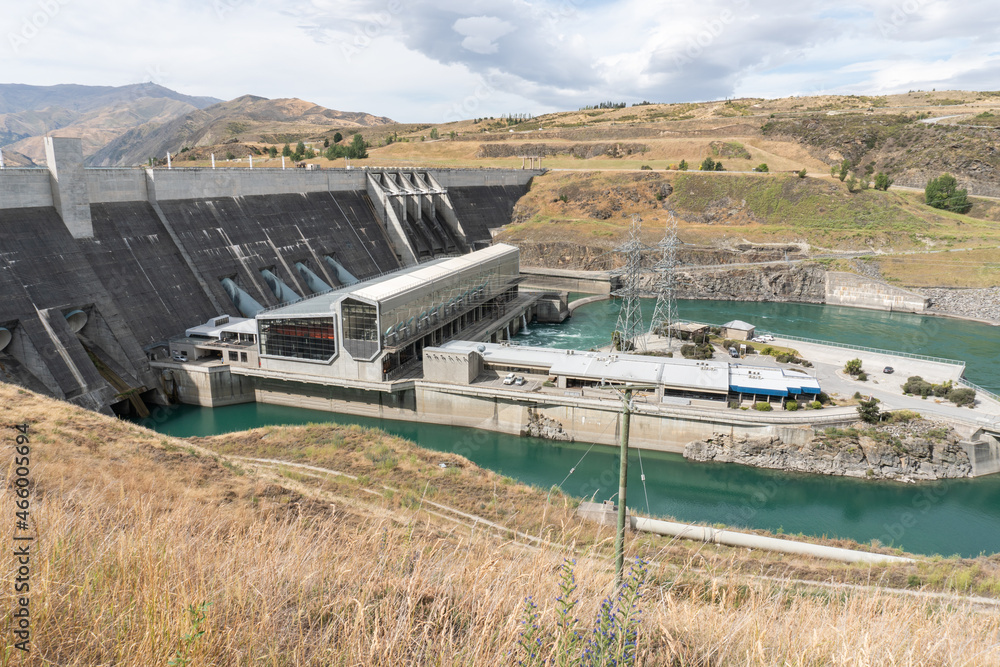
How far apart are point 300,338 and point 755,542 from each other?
28.6 meters

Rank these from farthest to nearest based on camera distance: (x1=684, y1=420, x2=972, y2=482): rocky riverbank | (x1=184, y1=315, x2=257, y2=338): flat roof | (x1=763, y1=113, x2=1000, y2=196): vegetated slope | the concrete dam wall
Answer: (x1=763, y1=113, x2=1000, y2=196): vegetated slope < (x1=184, y1=315, x2=257, y2=338): flat roof < the concrete dam wall < (x1=684, y1=420, x2=972, y2=482): rocky riverbank

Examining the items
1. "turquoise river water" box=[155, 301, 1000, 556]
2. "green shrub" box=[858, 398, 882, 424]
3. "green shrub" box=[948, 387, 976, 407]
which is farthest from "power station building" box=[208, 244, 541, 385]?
"green shrub" box=[948, 387, 976, 407]

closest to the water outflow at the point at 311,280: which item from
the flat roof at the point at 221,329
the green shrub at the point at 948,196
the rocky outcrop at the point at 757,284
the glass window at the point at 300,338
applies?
the flat roof at the point at 221,329

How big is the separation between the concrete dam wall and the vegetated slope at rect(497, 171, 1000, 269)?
24622 mm

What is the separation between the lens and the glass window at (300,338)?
37656mm

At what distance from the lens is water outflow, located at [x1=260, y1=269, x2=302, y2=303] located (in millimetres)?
48562

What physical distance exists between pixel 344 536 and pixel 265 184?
5459cm

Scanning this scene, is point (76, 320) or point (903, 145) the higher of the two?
point (903, 145)

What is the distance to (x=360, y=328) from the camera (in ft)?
122

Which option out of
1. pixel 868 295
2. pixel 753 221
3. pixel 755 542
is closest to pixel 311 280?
pixel 755 542

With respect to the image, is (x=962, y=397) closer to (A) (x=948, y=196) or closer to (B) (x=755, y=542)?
(B) (x=755, y=542)

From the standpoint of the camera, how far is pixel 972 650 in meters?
5.11

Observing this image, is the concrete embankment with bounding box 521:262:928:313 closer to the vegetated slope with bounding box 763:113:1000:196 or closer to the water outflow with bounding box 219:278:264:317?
the vegetated slope with bounding box 763:113:1000:196

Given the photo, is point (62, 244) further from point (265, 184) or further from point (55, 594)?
point (55, 594)
